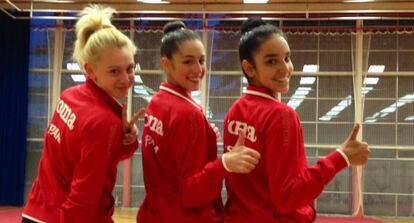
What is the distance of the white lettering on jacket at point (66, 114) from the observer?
1.85 metres

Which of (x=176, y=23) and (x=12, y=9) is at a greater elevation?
(x=12, y=9)

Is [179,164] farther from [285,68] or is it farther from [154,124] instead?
[285,68]

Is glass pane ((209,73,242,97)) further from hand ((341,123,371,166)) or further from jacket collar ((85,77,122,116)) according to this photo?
hand ((341,123,371,166))

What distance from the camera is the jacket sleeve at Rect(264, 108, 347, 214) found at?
1.67 metres

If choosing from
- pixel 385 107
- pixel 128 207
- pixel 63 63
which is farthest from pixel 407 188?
pixel 63 63

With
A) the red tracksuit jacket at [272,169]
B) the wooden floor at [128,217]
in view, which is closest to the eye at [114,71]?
the red tracksuit jacket at [272,169]

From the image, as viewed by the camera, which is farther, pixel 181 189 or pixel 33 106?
pixel 33 106

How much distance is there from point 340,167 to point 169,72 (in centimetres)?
80

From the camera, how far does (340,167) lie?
173 cm

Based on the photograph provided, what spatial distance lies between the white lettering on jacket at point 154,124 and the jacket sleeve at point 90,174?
21 cm

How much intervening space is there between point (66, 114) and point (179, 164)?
479 millimetres

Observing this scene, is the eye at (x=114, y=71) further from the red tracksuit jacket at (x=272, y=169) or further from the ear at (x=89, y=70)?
the red tracksuit jacket at (x=272, y=169)

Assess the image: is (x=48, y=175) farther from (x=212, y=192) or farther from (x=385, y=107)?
(x=385, y=107)

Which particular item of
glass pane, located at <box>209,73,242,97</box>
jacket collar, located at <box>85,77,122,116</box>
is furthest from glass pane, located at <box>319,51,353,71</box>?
jacket collar, located at <box>85,77,122,116</box>
